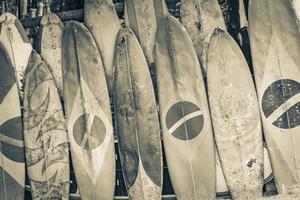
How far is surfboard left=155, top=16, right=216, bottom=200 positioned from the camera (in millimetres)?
2643

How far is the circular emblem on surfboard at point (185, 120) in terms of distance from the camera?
2.67m

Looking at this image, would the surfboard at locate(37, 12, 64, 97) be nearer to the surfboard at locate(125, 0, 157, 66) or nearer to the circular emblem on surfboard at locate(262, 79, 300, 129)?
the surfboard at locate(125, 0, 157, 66)

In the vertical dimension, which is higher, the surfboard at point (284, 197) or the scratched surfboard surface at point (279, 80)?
the scratched surfboard surface at point (279, 80)

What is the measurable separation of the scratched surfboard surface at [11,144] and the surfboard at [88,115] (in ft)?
1.61

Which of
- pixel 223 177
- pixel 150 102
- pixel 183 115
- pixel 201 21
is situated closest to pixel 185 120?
pixel 183 115

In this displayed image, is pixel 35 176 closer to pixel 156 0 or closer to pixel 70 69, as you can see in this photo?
pixel 70 69

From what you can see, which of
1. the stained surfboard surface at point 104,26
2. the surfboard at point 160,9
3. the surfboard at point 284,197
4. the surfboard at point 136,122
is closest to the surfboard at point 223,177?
the surfboard at point 284,197

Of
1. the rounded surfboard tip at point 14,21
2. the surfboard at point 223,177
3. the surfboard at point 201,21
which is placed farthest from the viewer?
the rounded surfboard tip at point 14,21

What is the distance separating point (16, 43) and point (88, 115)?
3.39 feet

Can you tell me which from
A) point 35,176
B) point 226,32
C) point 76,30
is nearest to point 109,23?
point 76,30

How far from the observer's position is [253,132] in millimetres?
2602

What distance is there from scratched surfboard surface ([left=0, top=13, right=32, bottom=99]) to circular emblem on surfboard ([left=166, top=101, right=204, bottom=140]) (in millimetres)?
1467

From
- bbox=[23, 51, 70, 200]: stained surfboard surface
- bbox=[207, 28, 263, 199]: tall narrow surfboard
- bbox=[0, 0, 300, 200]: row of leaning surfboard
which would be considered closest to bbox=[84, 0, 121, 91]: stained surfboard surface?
bbox=[0, 0, 300, 200]: row of leaning surfboard

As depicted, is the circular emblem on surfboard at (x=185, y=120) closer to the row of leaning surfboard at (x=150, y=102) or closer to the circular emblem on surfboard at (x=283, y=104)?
the row of leaning surfboard at (x=150, y=102)
